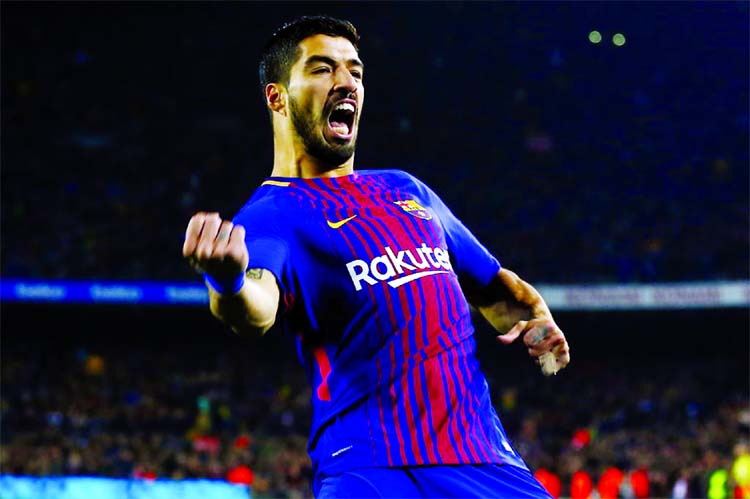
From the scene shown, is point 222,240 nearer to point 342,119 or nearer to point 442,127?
point 342,119

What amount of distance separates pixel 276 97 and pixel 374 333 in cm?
97

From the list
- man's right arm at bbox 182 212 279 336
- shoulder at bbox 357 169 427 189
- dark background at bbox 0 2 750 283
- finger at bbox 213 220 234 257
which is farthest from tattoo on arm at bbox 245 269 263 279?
dark background at bbox 0 2 750 283

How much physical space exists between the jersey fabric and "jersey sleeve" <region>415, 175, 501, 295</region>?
0.25 metres

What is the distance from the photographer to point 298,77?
10.3 feet

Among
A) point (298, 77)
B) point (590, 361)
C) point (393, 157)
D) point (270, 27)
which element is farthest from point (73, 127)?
point (298, 77)

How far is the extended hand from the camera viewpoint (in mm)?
2911

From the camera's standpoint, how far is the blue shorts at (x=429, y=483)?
2.57 m

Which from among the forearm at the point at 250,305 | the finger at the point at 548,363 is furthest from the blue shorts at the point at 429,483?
the forearm at the point at 250,305

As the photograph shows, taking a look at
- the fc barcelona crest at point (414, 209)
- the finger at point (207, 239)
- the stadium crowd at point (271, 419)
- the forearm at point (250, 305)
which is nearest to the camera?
the finger at point (207, 239)

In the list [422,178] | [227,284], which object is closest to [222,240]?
[227,284]

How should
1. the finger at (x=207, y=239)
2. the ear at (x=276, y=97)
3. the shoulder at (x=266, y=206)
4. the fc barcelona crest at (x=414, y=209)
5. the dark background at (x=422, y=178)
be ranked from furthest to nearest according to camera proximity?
1. the dark background at (x=422, y=178)
2. the ear at (x=276, y=97)
3. the fc barcelona crest at (x=414, y=209)
4. the shoulder at (x=266, y=206)
5. the finger at (x=207, y=239)

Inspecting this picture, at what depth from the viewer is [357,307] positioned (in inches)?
109

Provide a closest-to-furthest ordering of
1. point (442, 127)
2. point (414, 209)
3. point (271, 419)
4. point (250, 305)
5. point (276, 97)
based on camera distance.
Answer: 1. point (250, 305)
2. point (414, 209)
3. point (276, 97)
4. point (271, 419)
5. point (442, 127)

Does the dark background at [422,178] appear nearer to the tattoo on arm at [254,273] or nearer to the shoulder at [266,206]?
the shoulder at [266,206]
